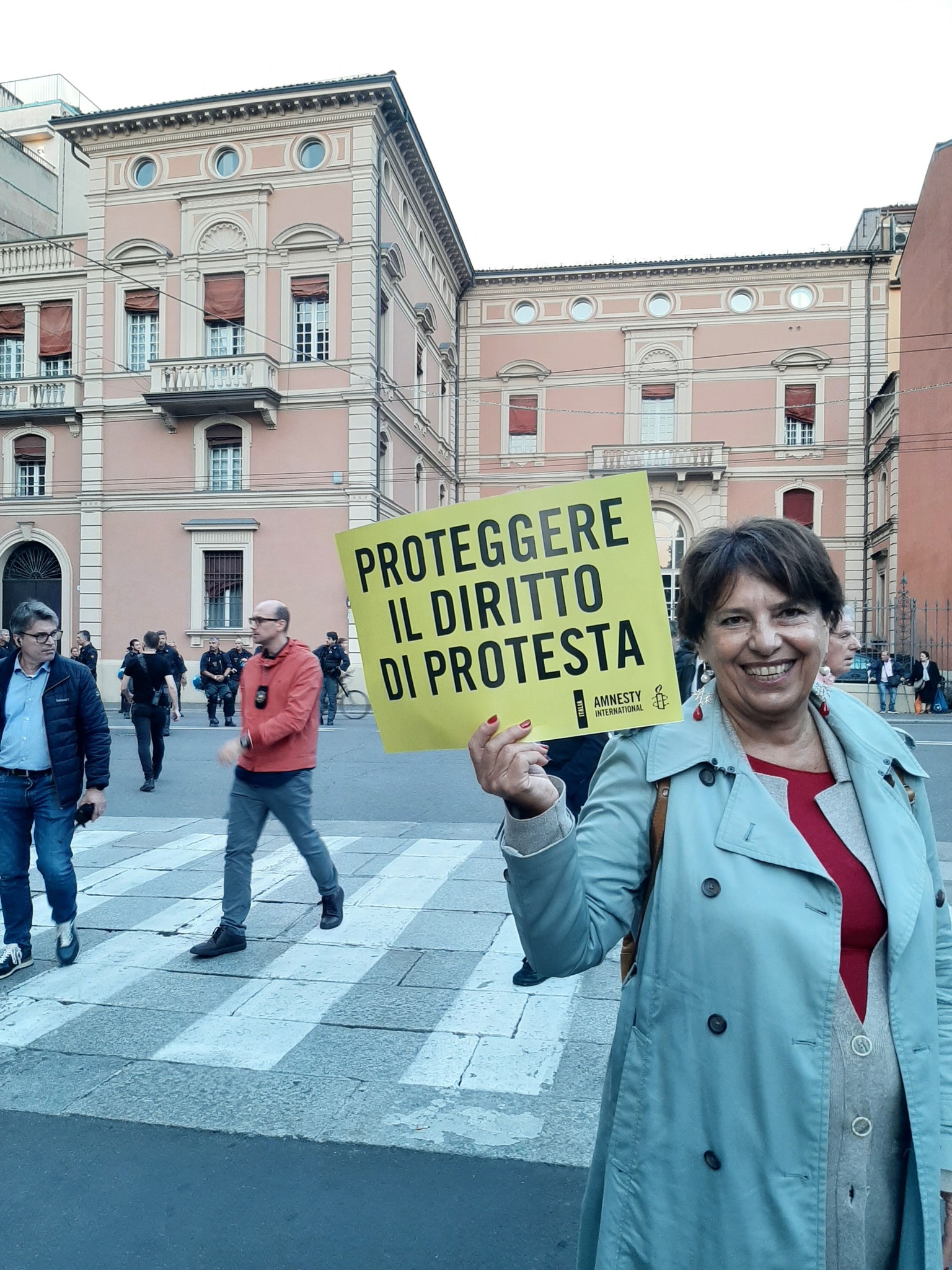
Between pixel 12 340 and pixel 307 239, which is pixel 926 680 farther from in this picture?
pixel 12 340

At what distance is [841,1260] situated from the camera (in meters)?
1.61

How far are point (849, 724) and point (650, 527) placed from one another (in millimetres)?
576

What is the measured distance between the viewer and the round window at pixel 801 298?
1332 inches

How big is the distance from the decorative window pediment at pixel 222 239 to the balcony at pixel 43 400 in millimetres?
5120

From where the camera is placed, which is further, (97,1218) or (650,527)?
(97,1218)

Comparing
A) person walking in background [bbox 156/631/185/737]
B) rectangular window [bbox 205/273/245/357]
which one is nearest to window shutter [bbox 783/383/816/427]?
rectangular window [bbox 205/273/245/357]

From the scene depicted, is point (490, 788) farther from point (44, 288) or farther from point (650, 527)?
point (44, 288)

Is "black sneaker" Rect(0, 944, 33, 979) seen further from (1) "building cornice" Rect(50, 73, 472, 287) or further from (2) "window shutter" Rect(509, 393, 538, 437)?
(2) "window shutter" Rect(509, 393, 538, 437)

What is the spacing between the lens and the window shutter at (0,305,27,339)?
28.0 meters

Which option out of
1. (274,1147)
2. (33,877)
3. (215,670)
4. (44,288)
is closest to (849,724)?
(274,1147)

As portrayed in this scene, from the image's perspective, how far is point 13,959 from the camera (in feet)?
16.6

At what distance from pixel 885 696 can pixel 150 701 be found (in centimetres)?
1741

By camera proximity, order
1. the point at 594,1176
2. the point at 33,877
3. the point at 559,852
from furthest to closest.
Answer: the point at 33,877, the point at 594,1176, the point at 559,852

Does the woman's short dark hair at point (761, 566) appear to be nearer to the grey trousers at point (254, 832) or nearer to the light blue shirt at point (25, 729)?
the grey trousers at point (254, 832)
